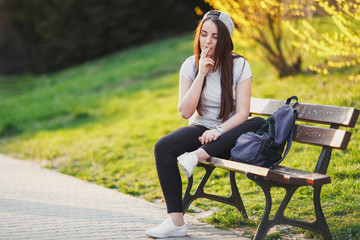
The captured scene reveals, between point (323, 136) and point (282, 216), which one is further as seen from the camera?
point (323, 136)

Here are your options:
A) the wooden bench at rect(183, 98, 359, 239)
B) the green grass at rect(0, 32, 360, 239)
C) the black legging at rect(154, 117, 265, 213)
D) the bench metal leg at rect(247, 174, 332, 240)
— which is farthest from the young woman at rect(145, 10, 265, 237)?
the green grass at rect(0, 32, 360, 239)

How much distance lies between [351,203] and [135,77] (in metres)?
11.6

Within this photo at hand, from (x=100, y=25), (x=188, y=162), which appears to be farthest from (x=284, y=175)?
(x=100, y=25)

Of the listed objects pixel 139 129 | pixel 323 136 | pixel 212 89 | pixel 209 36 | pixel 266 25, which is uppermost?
pixel 266 25

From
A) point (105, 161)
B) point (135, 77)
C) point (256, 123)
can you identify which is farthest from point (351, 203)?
point (135, 77)

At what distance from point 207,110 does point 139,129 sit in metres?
5.20

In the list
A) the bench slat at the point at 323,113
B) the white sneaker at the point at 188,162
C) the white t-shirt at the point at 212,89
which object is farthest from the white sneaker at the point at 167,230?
the bench slat at the point at 323,113

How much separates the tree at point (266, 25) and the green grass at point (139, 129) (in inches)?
13.6

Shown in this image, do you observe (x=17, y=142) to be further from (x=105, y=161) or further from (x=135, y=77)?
(x=135, y=77)

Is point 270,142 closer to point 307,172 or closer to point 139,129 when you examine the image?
point 307,172

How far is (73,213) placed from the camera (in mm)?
4805

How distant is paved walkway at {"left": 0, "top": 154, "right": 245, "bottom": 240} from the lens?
4145 mm

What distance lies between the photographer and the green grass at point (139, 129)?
4782mm

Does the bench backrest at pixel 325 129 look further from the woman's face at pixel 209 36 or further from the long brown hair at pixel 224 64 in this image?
the woman's face at pixel 209 36
